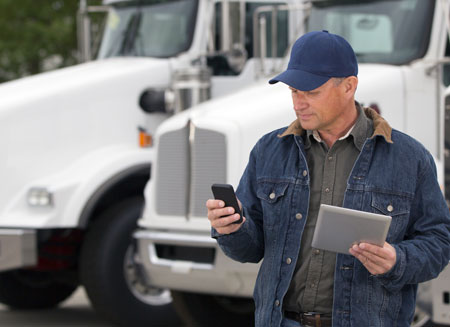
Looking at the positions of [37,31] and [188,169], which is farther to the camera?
[37,31]

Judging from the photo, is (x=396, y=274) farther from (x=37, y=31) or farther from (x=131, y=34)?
(x=37, y=31)

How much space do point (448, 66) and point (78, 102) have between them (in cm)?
293

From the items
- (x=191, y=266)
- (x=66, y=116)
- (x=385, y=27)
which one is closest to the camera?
(x=191, y=266)

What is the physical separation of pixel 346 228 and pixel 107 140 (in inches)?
211

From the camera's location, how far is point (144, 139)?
8.24 metres

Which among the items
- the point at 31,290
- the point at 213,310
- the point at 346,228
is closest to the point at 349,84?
the point at 346,228

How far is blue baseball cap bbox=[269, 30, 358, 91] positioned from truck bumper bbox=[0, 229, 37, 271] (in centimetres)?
448

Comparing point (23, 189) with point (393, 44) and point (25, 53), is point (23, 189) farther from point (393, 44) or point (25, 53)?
point (25, 53)

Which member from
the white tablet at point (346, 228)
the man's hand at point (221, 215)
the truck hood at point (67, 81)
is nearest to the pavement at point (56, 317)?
the truck hood at point (67, 81)

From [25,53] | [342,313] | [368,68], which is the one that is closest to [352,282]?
[342,313]

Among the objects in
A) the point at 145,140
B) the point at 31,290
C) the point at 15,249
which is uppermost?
the point at 145,140

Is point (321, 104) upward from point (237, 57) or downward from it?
upward

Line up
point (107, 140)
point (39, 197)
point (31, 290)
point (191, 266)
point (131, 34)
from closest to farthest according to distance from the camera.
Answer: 1. point (191, 266)
2. point (39, 197)
3. point (107, 140)
4. point (131, 34)
5. point (31, 290)

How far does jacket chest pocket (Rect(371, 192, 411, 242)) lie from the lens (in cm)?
316
